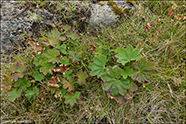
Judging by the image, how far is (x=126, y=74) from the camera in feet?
5.59

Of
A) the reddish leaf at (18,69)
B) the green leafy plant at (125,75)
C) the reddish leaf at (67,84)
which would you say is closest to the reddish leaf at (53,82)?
the reddish leaf at (67,84)

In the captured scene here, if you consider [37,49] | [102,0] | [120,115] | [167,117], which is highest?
[102,0]

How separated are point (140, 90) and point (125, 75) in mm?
377

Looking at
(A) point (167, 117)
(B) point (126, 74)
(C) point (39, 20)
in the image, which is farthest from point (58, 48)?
(A) point (167, 117)

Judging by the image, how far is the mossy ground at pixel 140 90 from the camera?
1.80 meters

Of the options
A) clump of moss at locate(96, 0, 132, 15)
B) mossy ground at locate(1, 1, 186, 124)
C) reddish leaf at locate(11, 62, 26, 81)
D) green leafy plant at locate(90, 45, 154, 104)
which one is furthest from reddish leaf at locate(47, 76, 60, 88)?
clump of moss at locate(96, 0, 132, 15)

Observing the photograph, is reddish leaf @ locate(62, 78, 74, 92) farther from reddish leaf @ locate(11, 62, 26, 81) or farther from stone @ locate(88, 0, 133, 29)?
stone @ locate(88, 0, 133, 29)

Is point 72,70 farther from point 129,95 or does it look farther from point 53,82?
point 129,95

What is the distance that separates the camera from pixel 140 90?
185cm

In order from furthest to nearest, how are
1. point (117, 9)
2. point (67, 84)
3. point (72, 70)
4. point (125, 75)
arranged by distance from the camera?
point (117, 9) → point (72, 70) → point (67, 84) → point (125, 75)

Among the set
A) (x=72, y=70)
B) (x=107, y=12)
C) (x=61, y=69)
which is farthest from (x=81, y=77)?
(x=107, y=12)

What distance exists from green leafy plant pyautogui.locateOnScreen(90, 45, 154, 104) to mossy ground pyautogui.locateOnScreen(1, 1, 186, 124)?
21cm

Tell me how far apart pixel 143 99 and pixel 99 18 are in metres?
1.57

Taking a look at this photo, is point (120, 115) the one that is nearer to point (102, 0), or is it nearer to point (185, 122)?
point (185, 122)
